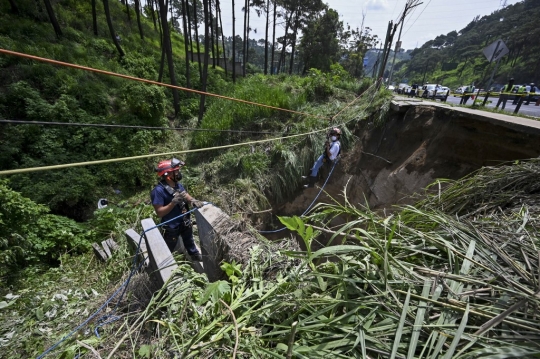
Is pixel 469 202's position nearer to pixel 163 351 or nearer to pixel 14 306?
pixel 163 351

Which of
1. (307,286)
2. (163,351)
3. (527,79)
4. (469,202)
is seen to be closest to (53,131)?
(163,351)

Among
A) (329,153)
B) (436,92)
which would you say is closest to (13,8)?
(329,153)

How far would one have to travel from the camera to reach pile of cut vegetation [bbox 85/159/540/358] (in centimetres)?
81

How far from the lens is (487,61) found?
45719 mm

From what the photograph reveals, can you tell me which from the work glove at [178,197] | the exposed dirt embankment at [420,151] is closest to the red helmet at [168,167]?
the work glove at [178,197]

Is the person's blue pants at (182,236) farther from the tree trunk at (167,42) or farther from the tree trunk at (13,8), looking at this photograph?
the tree trunk at (13,8)

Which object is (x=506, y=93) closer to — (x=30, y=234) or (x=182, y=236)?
(x=182, y=236)

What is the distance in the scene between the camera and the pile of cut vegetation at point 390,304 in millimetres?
815

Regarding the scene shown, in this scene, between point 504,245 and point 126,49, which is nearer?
point 504,245

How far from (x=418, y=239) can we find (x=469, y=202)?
3.17ft

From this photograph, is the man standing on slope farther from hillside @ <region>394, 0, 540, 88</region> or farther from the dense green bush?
hillside @ <region>394, 0, 540, 88</region>

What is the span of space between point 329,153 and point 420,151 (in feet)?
6.16

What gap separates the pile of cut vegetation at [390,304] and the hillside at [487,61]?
27569 mm

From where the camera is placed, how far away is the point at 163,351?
1241 mm
